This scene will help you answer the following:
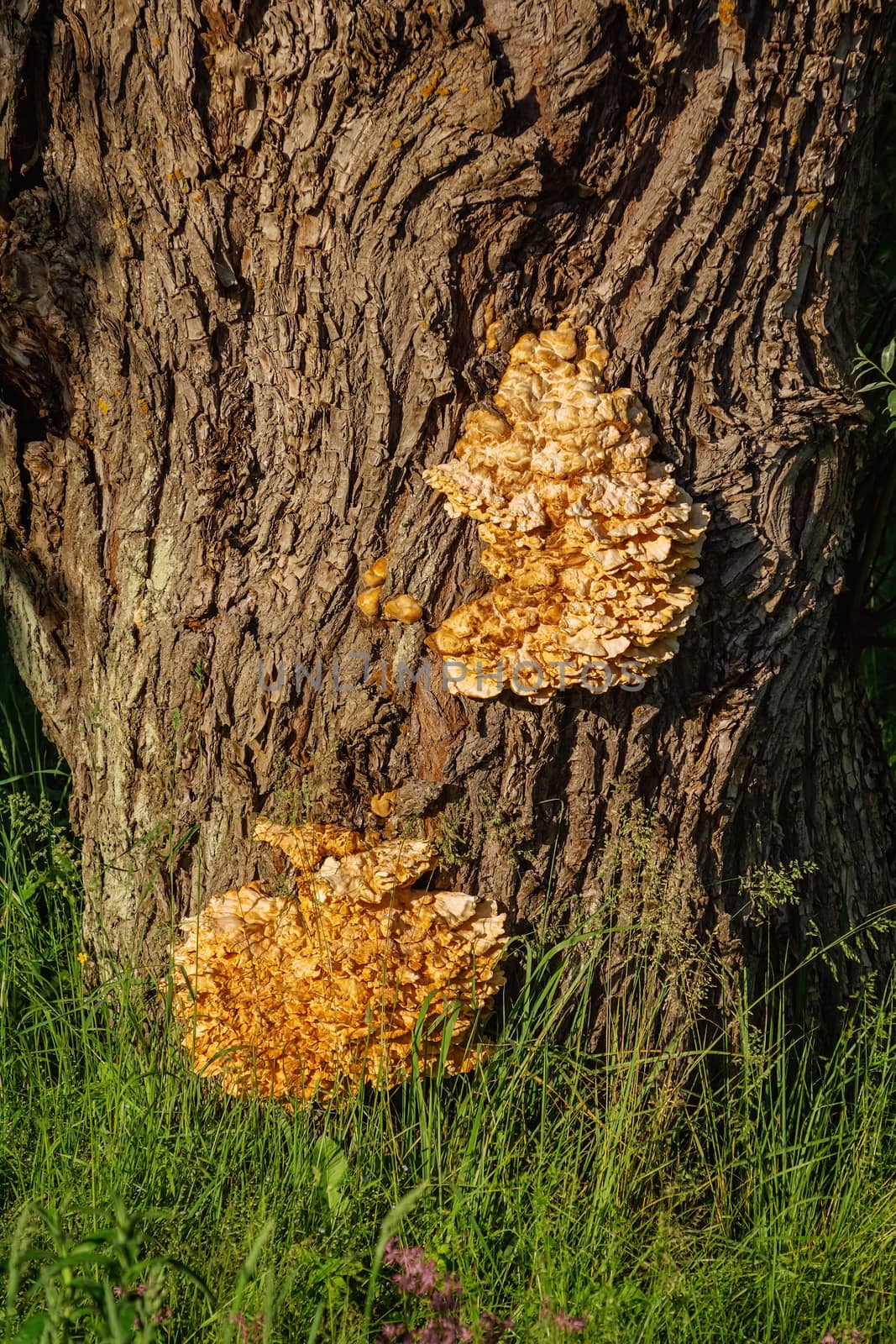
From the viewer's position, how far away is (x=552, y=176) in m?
2.08

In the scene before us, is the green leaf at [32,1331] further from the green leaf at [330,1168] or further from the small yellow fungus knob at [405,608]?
the small yellow fungus knob at [405,608]

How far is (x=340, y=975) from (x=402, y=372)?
1.24 meters

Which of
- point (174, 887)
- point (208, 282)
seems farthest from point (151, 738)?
point (208, 282)

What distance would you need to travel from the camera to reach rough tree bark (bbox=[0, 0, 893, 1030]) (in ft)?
6.79

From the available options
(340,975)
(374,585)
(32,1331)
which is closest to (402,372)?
(374,585)

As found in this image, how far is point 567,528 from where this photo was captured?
6.89ft

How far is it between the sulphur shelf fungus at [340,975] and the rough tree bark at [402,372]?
13 cm

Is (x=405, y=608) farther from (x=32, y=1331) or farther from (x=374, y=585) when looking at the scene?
(x=32, y=1331)

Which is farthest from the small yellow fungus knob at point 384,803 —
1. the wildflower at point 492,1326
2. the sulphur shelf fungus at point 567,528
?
the wildflower at point 492,1326

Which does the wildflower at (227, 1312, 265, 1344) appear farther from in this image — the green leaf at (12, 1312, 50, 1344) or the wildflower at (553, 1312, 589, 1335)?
the wildflower at (553, 1312, 589, 1335)

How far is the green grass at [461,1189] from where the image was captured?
6.01ft

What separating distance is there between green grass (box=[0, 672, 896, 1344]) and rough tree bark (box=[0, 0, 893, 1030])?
26cm

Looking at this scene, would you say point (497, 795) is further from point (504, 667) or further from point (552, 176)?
point (552, 176)

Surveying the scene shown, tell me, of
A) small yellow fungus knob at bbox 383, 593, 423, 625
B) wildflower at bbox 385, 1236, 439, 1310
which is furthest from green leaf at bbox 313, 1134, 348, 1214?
small yellow fungus knob at bbox 383, 593, 423, 625
